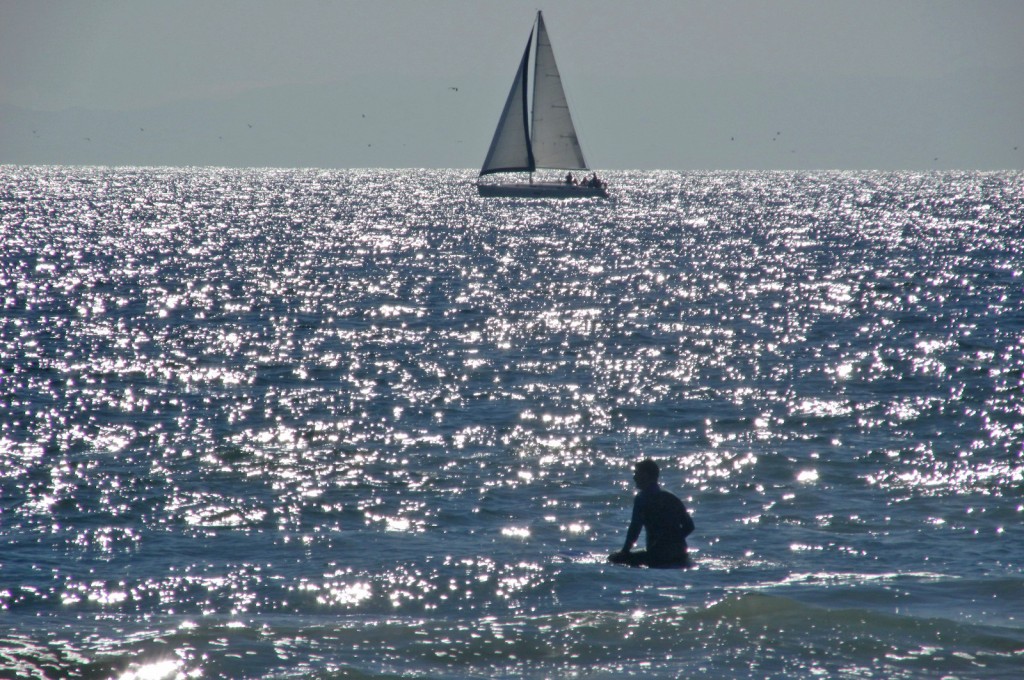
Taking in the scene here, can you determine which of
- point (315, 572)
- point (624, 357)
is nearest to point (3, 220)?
point (624, 357)

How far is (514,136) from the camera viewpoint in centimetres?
10362

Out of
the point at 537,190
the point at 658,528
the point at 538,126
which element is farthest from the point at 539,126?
the point at 658,528

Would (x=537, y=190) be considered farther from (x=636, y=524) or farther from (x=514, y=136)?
(x=636, y=524)

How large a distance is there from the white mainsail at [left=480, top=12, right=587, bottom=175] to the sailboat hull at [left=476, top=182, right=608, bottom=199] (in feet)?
15.6

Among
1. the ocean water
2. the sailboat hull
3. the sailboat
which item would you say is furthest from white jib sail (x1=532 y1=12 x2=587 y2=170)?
the ocean water

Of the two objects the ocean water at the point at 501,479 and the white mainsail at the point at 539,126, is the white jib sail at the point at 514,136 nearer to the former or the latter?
the white mainsail at the point at 539,126

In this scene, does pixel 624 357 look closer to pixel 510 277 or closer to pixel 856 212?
pixel 510 277

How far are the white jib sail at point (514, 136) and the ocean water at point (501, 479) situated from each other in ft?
167

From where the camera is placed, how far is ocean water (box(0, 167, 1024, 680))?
1141 cm

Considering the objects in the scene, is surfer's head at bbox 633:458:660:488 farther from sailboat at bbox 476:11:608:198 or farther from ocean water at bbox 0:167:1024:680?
sailboat at bbox 476:11:608:198

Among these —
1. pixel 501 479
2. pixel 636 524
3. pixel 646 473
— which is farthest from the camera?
pixel 501 479

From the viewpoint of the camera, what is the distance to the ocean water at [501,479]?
449 inches

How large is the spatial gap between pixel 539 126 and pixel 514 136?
2342 millimetres

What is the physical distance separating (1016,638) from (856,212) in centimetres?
13429
